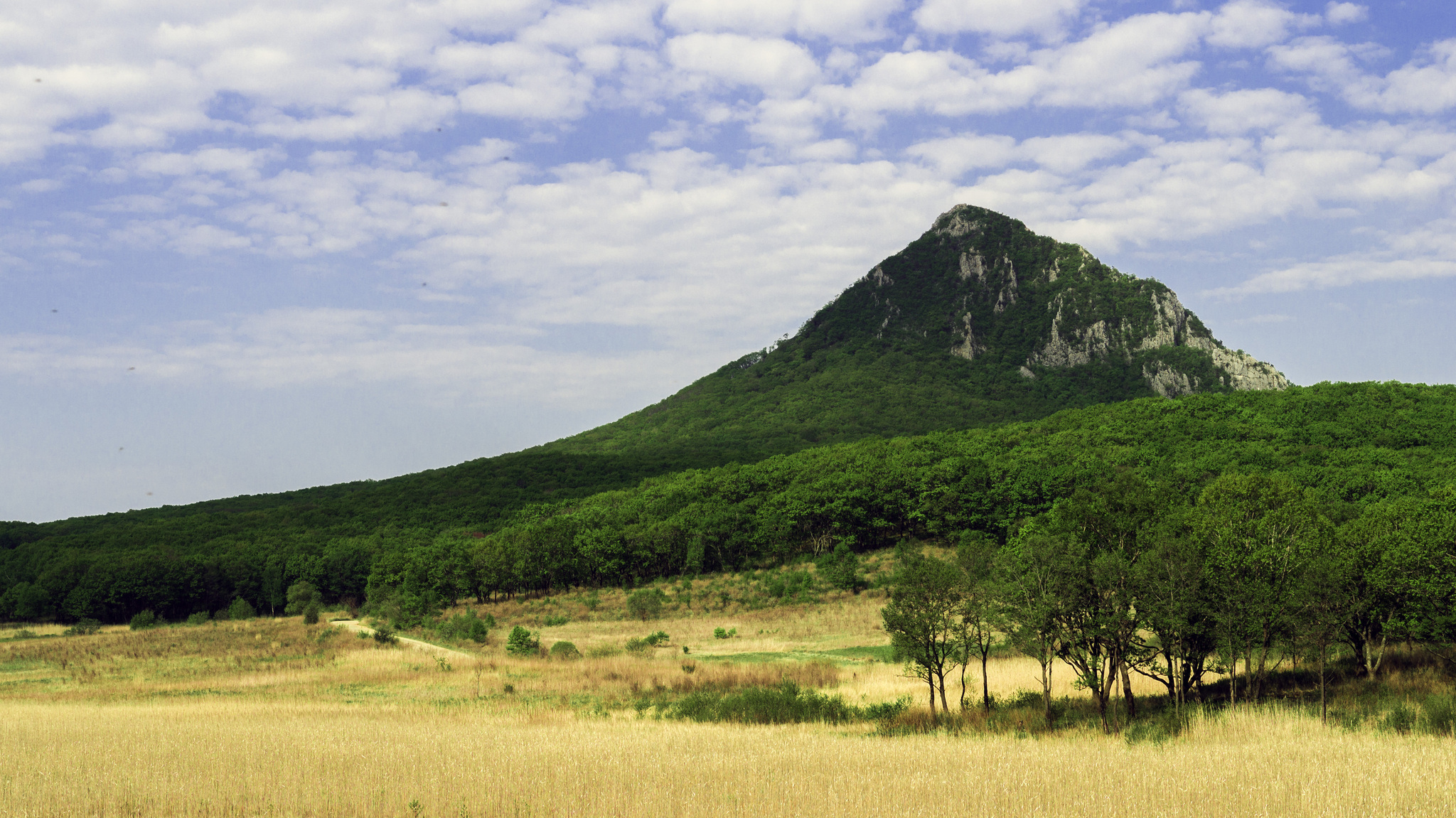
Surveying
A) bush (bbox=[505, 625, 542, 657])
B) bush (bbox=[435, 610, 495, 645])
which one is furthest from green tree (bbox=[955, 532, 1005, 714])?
bush (bbox=[435, 610, 495, 645])

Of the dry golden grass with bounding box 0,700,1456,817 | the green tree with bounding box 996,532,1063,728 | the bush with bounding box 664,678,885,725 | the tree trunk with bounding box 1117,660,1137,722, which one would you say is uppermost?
the green tree with bounding box 996,532,1063,728

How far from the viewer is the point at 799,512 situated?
4259 inches

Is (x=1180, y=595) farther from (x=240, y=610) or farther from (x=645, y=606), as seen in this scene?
(x=240, y=610)

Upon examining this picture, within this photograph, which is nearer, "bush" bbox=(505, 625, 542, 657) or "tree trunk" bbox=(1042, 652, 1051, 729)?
"tree trunk" bbox=(1042, 652, 1051, 729)

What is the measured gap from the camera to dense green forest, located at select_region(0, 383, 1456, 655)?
99.8 metres

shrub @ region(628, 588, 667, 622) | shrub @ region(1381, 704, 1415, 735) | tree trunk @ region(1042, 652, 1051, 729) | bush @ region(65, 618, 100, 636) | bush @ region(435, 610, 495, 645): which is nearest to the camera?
shrub @ region(1381, 704, 1415, 735)

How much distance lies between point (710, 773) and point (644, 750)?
12.3ft

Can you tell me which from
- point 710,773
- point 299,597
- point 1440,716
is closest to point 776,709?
point 710,773

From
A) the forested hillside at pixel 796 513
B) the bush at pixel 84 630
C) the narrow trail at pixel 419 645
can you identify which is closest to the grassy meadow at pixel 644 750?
the narrow trail at pixel 419 645

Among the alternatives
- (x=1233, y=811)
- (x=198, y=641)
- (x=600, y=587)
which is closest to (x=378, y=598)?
(x=600, y=587)

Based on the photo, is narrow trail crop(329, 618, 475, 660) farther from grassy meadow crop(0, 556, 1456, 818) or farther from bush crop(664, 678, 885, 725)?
bush crop(664, 678, 885, 725)

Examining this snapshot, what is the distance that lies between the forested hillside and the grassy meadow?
5132 centimetres

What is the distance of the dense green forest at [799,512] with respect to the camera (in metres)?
99.8

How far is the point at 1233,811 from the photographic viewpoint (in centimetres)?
1283
